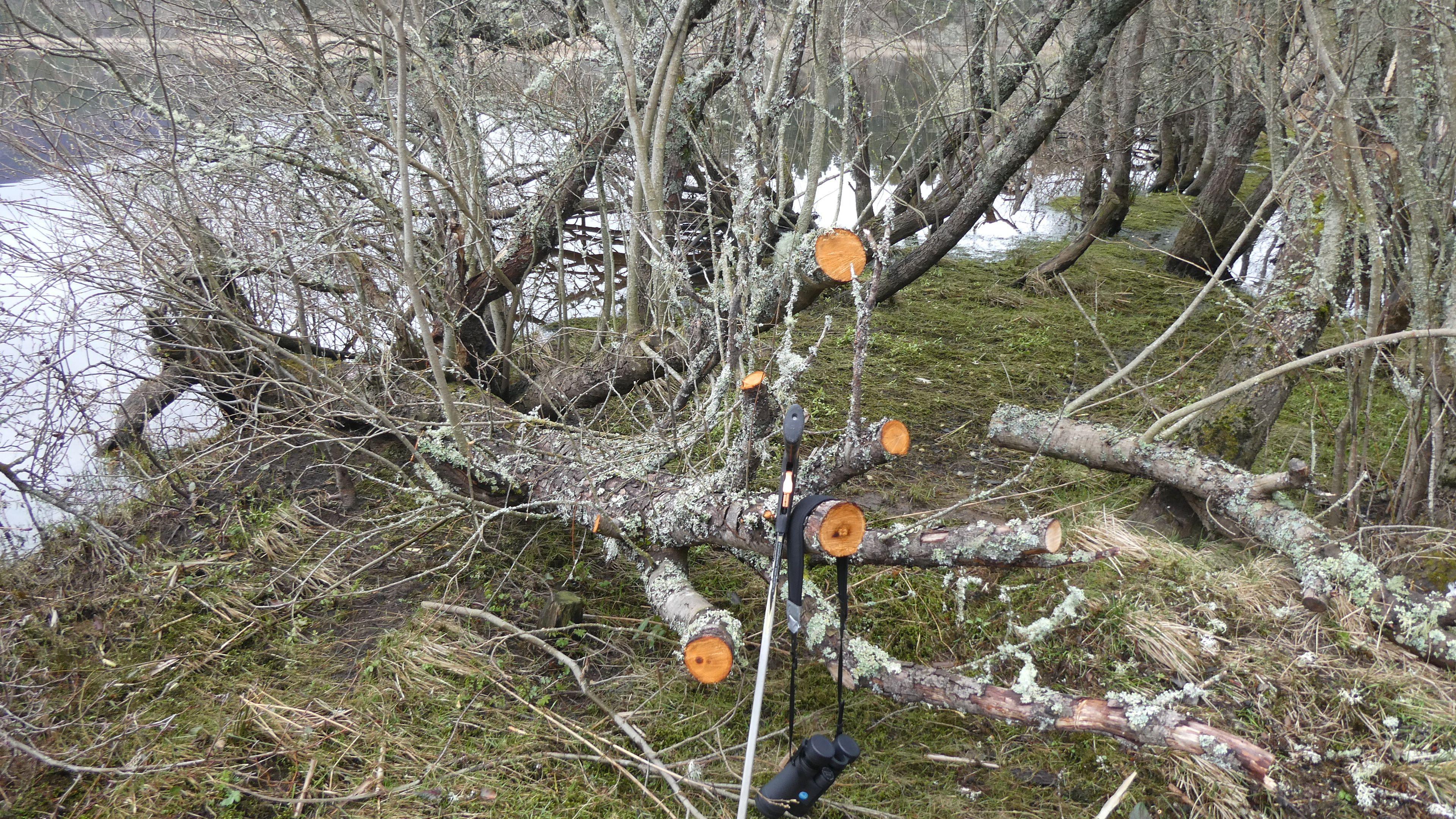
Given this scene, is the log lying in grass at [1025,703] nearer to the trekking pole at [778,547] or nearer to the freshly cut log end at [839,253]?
the trekking pole at [778,547]

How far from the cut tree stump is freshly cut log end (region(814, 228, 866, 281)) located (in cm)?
163

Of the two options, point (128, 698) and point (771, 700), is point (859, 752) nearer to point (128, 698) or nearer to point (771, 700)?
point (771, 700)

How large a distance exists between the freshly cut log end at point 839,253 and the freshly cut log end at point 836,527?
0.88 metres

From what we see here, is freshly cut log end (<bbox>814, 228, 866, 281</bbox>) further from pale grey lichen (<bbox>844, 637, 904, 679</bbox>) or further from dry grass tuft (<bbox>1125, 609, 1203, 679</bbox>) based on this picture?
dry grass tuft (<bbox>1125, 609, 1203, 679</bbox>)

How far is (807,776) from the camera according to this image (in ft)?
7.64

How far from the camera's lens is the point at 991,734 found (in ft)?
9.23

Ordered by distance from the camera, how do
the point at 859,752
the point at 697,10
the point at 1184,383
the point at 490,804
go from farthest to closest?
the point at 1184,383 → the point at 697,10 → the point at 490,804 → the point at 859,752

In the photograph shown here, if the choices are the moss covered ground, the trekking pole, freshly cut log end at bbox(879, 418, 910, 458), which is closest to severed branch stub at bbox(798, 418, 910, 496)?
freshly cut log end at bbox(879, 418, 910, 458)

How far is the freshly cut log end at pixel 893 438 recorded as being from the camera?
274cm

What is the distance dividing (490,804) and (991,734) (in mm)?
1657

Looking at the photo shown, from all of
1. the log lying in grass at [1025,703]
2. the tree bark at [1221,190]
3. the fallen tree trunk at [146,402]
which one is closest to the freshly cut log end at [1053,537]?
the log lying in grass at [1025,703]

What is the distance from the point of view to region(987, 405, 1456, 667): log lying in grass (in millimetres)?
2777

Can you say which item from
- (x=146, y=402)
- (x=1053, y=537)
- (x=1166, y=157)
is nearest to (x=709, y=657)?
(x=1053, y=537)

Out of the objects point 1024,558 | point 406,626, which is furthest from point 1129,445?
point 406,626
